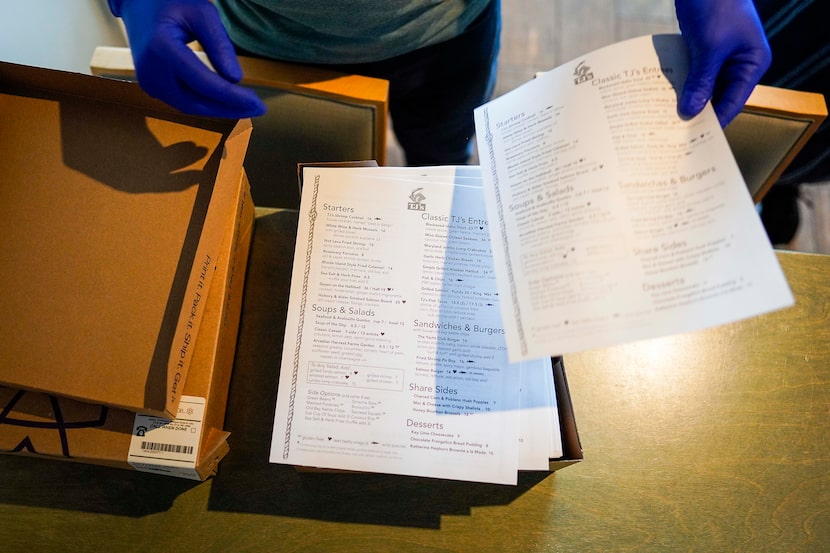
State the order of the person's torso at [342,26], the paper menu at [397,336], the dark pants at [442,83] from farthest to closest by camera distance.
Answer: the dark pants at [442,83] < the person's torso at [342,26] < the paper menu at [397,336]

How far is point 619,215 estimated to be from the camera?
0.47 m

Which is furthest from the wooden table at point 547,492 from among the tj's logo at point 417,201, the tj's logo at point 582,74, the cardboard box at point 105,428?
the tj's logo at point 582,74

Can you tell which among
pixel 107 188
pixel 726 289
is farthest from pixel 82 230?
pixel 726 289

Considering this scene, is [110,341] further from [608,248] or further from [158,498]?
[608,248]

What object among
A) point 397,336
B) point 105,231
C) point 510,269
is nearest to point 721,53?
point 510,269

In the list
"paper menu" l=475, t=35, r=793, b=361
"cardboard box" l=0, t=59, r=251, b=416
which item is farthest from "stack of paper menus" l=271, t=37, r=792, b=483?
"cardboard box" l=0, t=59, r=251, b=416

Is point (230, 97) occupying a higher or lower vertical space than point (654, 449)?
higher

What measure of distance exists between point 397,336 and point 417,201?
6.0 inches

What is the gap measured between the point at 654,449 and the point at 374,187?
447mm

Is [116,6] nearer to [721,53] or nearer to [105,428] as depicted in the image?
[105,428]

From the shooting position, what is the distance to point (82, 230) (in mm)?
544

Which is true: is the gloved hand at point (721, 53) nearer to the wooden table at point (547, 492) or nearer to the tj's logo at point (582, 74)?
the tj's logo at point (582, 74)

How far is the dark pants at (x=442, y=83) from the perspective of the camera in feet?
2.65

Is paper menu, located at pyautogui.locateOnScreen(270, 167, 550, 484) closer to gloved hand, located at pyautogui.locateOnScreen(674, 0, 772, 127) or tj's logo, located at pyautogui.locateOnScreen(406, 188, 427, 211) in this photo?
tj's logo, located at pyautogui.locateOnScreen(406, 188, 427, 211)
